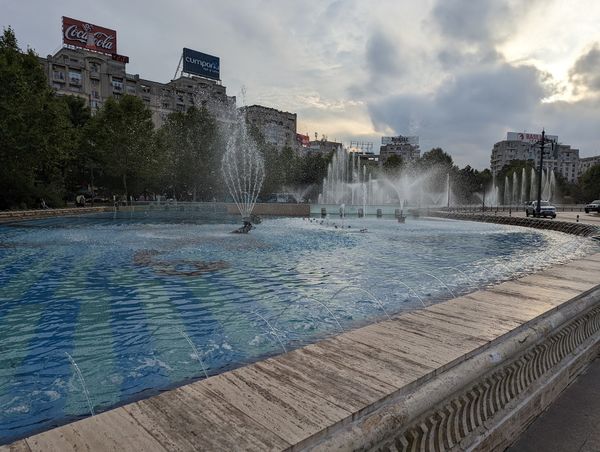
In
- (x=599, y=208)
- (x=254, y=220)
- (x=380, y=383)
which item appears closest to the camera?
(x=380, y=383)

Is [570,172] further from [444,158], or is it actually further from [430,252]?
[430,252]

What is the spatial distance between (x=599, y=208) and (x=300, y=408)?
5029 cm

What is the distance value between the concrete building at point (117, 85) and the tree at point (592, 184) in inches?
3171

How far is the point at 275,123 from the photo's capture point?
136 meters

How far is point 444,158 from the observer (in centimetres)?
8969

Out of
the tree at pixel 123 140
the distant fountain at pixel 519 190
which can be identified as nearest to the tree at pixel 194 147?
the tree at pixel 123 140

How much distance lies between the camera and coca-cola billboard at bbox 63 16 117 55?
81250 millimetres

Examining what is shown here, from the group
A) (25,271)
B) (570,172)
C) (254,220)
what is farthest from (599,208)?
(570,172)

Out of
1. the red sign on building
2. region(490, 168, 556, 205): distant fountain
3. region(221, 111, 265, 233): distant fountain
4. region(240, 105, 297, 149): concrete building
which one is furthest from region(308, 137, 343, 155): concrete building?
region(221, 111, 265, 233): distant fountain

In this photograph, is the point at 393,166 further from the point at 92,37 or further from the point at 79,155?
the point at 92,37

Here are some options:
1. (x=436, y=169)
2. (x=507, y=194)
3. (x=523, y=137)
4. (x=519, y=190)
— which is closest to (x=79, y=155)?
(x=436, y=169)

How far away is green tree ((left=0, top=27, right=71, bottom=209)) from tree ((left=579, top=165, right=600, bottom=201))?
93216mm

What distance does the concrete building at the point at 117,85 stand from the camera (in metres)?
80.2

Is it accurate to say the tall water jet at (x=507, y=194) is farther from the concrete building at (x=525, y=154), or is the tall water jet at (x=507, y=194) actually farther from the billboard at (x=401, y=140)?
the billboard at (x=401, y=140)
